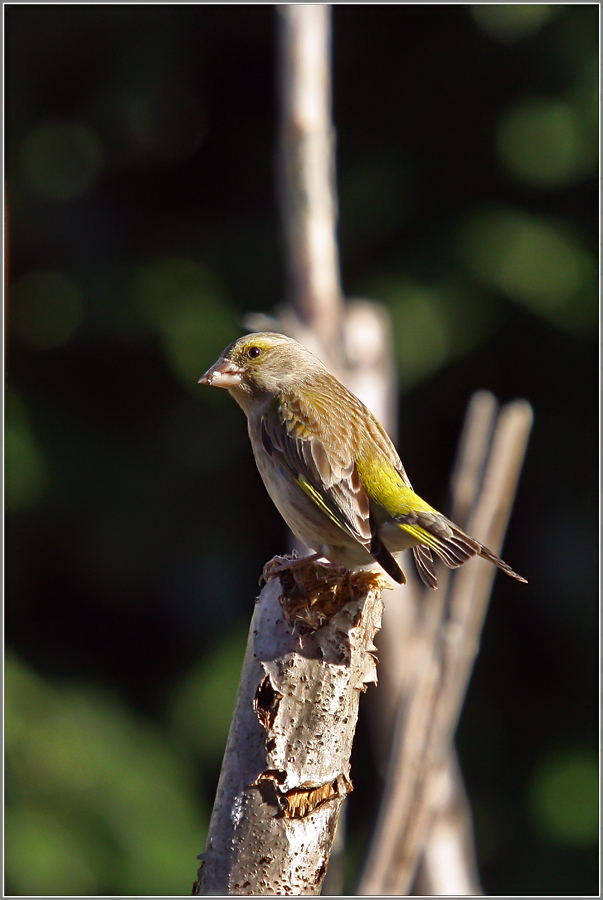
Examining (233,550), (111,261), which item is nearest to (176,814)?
(233,550)

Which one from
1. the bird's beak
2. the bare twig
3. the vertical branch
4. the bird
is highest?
the vertical branch

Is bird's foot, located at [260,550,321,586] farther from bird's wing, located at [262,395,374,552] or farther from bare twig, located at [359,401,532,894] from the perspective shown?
bare twig, located at [359,401,532,894]

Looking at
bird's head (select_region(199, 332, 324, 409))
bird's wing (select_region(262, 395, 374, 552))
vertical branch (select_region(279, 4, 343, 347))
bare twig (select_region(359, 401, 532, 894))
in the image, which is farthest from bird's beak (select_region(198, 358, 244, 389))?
vertical branch (select_region(279, 4, 343, 347))

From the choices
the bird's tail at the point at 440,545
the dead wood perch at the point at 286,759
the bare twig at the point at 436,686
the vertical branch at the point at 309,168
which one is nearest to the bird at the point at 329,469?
the bird's tail at the point at 440,545

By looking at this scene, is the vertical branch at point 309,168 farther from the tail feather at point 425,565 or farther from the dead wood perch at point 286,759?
the dead wood perch at point 286,759

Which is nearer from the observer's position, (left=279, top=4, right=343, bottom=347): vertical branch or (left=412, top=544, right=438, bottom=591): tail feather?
(left=412, top=544, right=438, bottom=591): tail feather

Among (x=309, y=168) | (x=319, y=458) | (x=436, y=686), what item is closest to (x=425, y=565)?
(x=436, y=686)

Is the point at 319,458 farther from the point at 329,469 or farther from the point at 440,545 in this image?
the point at 440,545
